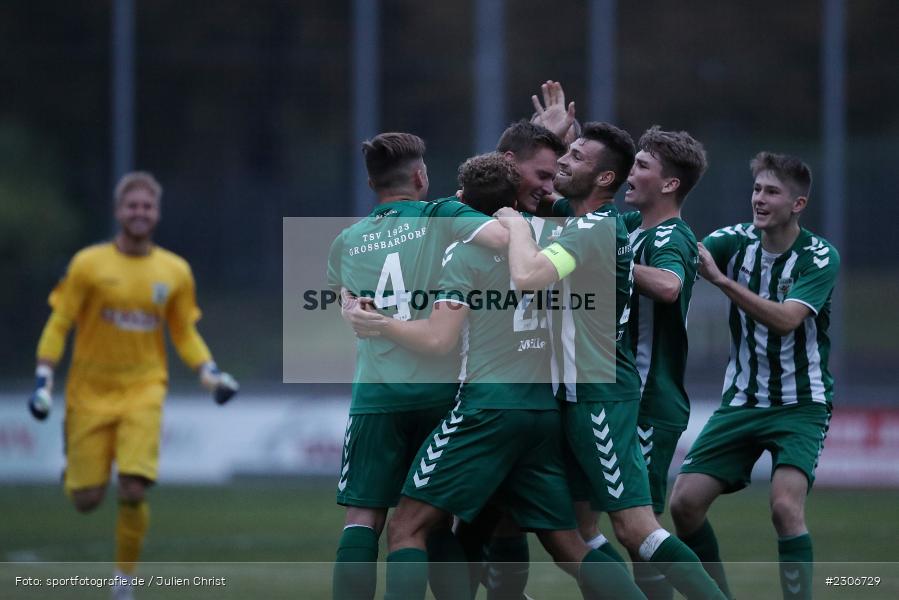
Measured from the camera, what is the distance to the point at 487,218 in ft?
18.1

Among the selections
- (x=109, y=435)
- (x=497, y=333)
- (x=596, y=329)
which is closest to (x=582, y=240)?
(x=596, y=329)

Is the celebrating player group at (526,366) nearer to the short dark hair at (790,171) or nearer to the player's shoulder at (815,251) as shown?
Answer: the player's shoulder at (815,251)

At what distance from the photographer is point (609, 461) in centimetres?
550

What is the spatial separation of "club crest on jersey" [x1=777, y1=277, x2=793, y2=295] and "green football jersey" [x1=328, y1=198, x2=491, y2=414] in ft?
6.47

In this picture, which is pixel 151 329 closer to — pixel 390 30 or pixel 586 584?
pixel 586 584

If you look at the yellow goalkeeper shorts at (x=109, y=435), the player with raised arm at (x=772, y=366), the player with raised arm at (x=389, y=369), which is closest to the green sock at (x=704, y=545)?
the player with raised arm at (x=772, y=366)

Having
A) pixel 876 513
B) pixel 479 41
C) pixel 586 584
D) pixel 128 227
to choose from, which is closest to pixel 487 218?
pixel 586 584

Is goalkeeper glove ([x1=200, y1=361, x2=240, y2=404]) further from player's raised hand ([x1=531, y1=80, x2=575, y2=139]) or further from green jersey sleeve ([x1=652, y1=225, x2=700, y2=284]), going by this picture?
green jersey sleeve ([x1=652, y1=225, x2=700, y2=284])

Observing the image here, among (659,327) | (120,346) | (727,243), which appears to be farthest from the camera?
(120,346)

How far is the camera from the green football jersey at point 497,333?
5469 mm

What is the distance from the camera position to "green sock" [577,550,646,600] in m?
5.49

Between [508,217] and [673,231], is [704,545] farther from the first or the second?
[508,217]

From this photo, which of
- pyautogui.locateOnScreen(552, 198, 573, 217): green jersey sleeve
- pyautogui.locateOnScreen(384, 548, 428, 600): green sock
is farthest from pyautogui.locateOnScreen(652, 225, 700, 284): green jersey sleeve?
pyautogui.locateOnScreen(384, 548, 428, 600): green sock

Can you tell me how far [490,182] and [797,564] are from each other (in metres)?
2.46
